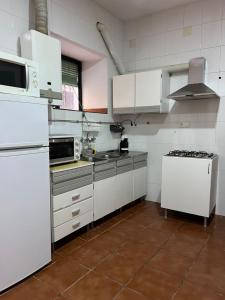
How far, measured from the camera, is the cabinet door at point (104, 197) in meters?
2.71

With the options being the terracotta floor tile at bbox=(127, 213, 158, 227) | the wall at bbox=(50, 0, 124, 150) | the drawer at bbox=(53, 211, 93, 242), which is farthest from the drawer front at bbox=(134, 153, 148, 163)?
the drawer at bbox=(53, 211, 93, 242)

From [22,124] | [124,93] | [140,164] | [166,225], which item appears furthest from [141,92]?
[22,124]

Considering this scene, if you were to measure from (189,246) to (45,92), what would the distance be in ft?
7.28

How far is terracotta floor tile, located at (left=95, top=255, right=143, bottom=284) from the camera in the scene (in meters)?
1.89

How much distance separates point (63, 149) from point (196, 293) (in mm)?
1802

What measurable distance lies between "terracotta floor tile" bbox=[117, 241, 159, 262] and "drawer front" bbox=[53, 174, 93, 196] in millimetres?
800

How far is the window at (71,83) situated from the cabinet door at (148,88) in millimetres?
1001

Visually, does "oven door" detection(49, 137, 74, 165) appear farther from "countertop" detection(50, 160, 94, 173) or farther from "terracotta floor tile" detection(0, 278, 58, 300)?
"terracotta floor tile" detection(0, 278, 58, 300)

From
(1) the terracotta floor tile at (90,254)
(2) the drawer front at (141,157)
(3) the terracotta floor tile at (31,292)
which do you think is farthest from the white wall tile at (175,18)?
(3) the terracotta floor tile at (31,292)

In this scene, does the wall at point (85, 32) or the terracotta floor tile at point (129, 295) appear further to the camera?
the wall at point (85, 32)

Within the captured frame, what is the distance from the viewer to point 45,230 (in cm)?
196

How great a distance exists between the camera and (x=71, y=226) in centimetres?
238

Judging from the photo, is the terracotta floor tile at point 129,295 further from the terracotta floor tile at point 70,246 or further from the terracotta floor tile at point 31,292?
the terracotta floor tile at point 70,246

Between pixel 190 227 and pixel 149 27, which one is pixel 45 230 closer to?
pixel 190 227
